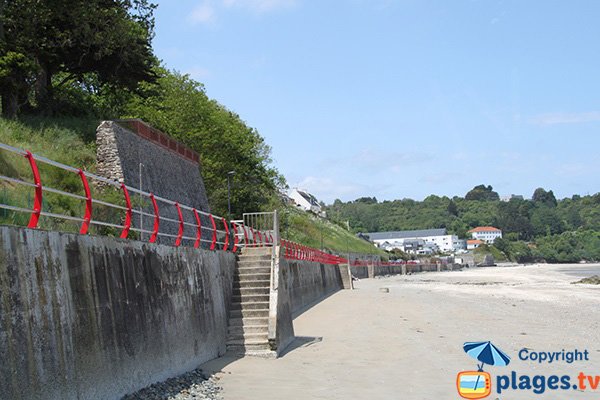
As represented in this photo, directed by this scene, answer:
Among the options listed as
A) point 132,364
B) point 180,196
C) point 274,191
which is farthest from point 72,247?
point 274,191

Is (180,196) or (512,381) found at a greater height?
(180,196)

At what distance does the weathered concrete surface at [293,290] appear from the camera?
14130 mm

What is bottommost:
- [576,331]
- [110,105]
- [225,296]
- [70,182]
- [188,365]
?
[576,331]

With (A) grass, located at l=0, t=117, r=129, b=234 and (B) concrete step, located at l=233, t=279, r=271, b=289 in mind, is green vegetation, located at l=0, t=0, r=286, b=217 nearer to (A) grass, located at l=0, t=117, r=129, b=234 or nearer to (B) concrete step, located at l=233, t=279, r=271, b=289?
(A) grass, located at l=0, t=117, r=129, b=234

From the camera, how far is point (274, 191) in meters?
54.2

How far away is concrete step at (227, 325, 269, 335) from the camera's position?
558 inches

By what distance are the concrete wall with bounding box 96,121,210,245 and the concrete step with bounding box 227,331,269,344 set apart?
8903mm

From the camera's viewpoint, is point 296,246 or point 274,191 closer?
point 296,246

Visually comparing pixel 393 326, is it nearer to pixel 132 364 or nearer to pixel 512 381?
pixel 512 381

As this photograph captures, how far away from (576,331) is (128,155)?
16.4 m

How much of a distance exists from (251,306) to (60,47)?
52.9 feet

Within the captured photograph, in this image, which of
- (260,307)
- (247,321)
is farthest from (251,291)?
(247,321)

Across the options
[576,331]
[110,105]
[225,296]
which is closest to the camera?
[225,296]

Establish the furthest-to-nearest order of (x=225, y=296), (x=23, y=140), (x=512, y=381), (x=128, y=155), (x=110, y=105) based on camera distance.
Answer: (x=110, y=105) → (x=128, y=155) → (x=23, y=140) → (x=225, y=296) → (x=512, y=381)
